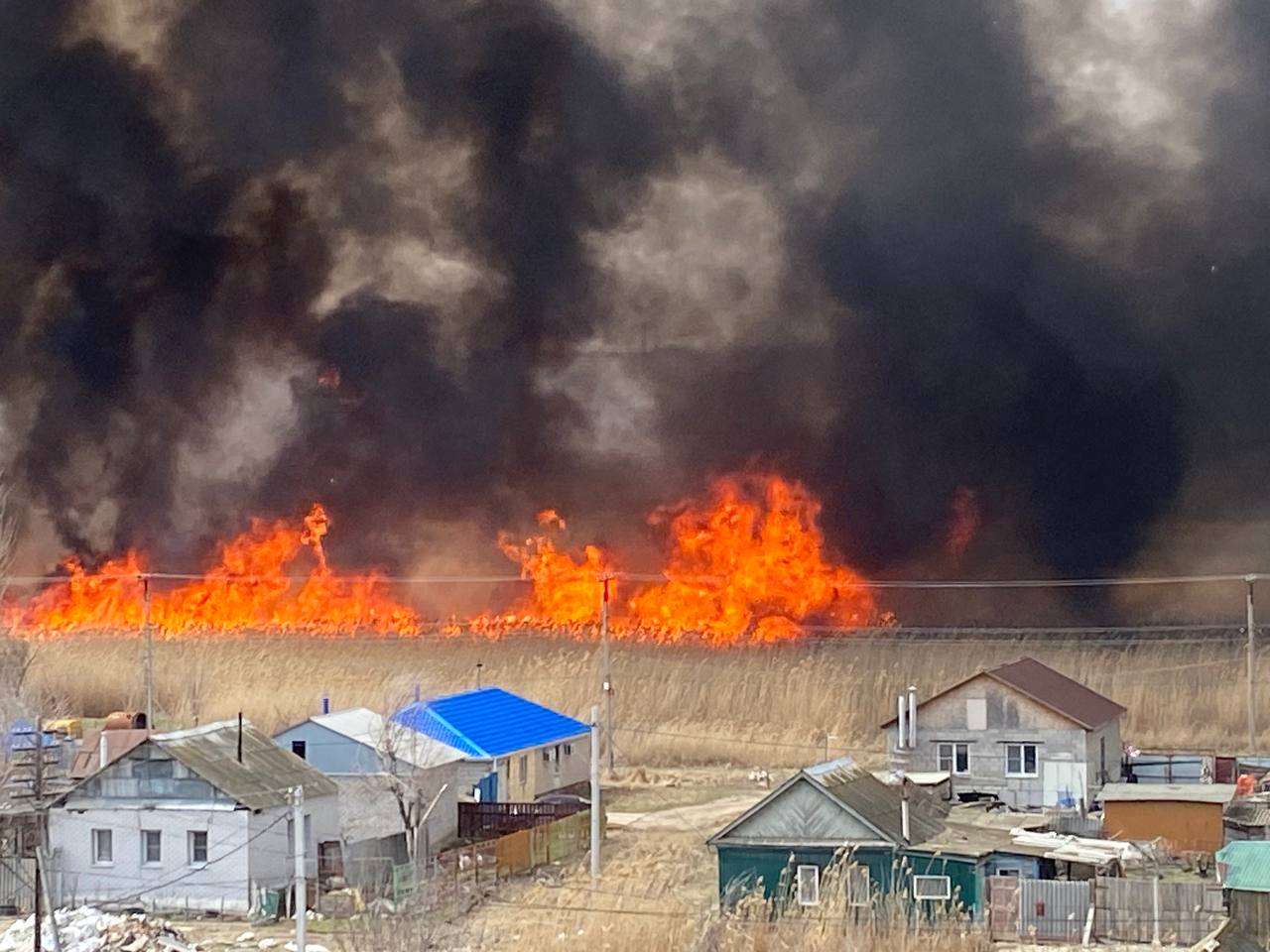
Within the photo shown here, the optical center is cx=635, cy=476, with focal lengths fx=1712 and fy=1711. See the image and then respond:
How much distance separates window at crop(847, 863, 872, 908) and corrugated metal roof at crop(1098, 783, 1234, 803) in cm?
639

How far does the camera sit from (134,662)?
47.0 meters

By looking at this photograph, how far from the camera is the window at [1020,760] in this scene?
1244 inches

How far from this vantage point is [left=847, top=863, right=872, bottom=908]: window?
2186 centimetres

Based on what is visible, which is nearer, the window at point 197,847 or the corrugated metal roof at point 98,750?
the window at point 197,847

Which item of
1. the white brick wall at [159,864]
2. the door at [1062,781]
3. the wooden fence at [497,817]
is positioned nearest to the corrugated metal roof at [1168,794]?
the door at [1062,781]

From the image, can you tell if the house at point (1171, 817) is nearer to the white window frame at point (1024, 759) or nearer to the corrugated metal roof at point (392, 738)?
the white window frame at point (1024, 759)

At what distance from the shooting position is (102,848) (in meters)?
24.8

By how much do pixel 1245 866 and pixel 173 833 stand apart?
1487 centimetres

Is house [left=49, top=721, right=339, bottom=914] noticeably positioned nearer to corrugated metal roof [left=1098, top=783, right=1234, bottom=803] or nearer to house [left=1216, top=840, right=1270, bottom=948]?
corrugated metal roof [left=1098, top=783, right=1234, bottom=803]

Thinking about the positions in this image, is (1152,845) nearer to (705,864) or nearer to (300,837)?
(705,864)

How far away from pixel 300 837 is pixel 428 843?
683 centimetres

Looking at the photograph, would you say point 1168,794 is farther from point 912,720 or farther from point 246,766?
point 246,766

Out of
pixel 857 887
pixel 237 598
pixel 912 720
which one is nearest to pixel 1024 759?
pixel 912 720

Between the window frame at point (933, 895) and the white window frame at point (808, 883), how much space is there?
1269mm
